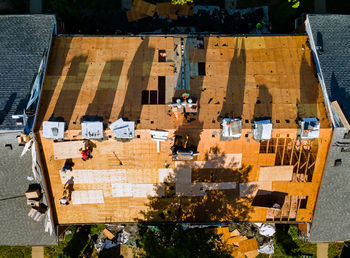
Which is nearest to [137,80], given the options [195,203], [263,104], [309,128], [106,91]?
[106,91]

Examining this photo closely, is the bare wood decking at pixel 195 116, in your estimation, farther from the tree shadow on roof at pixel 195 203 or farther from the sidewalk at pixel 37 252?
the sidewalk at pixel 37 252

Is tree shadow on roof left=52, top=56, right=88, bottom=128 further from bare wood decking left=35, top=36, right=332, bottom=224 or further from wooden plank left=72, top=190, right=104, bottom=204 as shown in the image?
wooden plank left=72, top=190, right=104, bottom=204

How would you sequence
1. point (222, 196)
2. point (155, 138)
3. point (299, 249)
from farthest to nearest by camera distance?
point (299, 249), point (222, 196), point (155, 138)

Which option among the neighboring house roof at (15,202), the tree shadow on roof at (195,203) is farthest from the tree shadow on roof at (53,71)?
the tree shadow on roof at (195,203)

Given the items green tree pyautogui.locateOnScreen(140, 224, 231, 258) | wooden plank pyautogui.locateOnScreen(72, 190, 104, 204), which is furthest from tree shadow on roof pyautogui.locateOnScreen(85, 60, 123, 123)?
green tree pyautogui.locateOnScreen(140, 224, 231, 258)

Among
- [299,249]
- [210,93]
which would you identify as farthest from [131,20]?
[299,249]

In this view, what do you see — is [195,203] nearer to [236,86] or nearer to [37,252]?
[236,86]

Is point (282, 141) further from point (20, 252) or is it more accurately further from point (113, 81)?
point (20, 252)

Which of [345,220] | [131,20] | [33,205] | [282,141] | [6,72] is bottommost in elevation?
[345,220]
